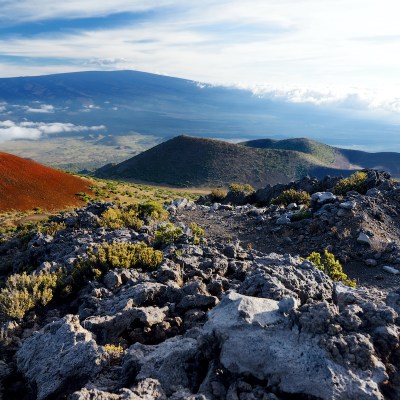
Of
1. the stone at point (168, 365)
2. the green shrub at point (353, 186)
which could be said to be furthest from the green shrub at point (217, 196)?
the stone at point (168, 365)

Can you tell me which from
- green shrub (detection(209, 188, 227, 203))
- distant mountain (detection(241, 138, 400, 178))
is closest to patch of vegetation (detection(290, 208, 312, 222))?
green shrub (detection(209, 188, 227, 203))

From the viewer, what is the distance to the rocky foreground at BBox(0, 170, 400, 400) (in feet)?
13.3

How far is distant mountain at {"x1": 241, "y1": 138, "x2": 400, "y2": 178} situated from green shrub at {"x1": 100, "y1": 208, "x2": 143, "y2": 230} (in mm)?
125502

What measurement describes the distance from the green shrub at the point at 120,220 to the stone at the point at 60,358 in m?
7.65

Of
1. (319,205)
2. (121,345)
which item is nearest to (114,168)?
(319,205)

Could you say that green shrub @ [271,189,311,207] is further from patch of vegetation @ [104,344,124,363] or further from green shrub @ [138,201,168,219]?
patch of vegetation @ [104,344,124,363]

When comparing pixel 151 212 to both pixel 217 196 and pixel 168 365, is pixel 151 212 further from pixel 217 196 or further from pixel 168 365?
pixel 217 196

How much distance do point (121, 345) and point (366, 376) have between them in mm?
3437

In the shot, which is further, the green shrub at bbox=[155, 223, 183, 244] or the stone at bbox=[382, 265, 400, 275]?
the green shrub at bbox=[155, 223, 183, 244]

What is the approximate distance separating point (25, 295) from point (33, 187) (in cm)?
3377

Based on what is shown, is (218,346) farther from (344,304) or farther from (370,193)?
(370,193)

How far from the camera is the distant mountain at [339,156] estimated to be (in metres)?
136

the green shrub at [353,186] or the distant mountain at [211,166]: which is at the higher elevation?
the green shrub at [353,186]

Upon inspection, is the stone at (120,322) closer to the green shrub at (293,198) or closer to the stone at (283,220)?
the stone at (283,220)
